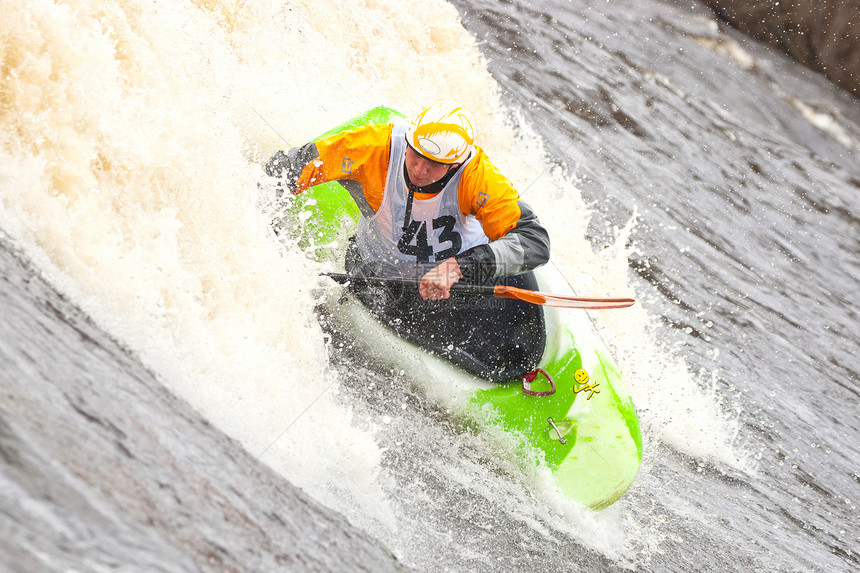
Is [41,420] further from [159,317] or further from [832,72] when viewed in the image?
[832,72]

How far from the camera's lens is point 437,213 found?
3.55 m

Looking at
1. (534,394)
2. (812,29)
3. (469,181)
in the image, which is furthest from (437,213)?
(812,29)

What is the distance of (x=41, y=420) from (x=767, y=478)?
4542mm

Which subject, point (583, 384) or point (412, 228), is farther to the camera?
point (583, 384)

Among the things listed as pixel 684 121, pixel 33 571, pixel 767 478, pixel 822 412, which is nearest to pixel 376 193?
pixel 33 571

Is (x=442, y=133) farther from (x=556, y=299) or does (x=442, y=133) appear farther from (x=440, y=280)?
(x=556, y=299)

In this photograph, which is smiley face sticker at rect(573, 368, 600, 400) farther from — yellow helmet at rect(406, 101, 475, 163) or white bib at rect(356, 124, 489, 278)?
yellow helmet at rect(406, 101, 475, 163)

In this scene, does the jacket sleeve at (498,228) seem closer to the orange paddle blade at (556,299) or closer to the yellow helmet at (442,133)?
the orange paddle blade at (556,299)

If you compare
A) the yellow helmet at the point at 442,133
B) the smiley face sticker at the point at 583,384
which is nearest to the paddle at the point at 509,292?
the smiley face sticker at the point at 583,384

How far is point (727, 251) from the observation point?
7.62 meters

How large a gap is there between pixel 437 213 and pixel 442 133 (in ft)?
1.57

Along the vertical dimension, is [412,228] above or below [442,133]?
below

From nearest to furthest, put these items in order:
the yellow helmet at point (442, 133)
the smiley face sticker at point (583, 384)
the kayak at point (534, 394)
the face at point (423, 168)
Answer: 1. the yellow helmet at point (442, 133)
2. the face at point (423, 168)
3. the kayak at point (534, 394)
4. the smiley face sticker at point (583, 384)

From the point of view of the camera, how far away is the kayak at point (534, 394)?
11.7ft
